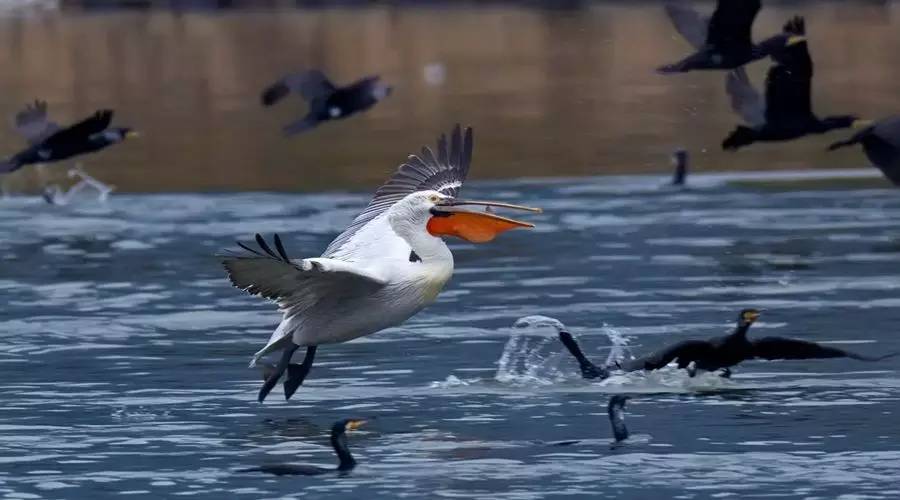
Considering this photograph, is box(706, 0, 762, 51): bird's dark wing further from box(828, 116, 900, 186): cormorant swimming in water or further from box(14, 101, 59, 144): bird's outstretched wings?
box(14, 101, 59, 144): bird's outstretched wings

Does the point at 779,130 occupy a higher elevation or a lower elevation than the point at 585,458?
higher

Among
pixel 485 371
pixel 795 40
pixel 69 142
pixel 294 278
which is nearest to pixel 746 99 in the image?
pixel 795 40

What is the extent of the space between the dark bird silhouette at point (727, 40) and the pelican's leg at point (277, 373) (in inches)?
217

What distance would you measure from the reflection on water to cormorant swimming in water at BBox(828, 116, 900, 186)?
32.4 ft

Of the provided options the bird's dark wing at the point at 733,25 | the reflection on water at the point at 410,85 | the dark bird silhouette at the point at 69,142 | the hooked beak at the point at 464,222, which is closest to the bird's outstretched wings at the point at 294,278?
the hooked beak at the point at 464,222

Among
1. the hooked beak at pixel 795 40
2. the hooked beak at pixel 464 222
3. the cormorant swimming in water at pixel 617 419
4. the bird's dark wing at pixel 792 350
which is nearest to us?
the cormorant swimming in water at pixel 617 419

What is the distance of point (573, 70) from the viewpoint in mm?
46312

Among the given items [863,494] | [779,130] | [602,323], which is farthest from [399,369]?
[779,130]

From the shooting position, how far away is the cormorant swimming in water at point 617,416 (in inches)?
456

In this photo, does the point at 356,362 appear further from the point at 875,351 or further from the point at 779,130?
the point at 779,130

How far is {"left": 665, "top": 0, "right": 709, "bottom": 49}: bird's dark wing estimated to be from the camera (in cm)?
1883

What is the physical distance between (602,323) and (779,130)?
358 centimetres

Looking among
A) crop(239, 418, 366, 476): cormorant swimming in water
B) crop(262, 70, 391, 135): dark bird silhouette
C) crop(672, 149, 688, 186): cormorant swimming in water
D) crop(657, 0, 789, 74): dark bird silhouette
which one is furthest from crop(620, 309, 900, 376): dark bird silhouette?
crop(672, 149, 688, 186): cormorant swimming in water

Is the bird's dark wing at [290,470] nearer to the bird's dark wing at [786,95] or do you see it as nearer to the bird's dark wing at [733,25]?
the bird's dark wing at [733,25]
